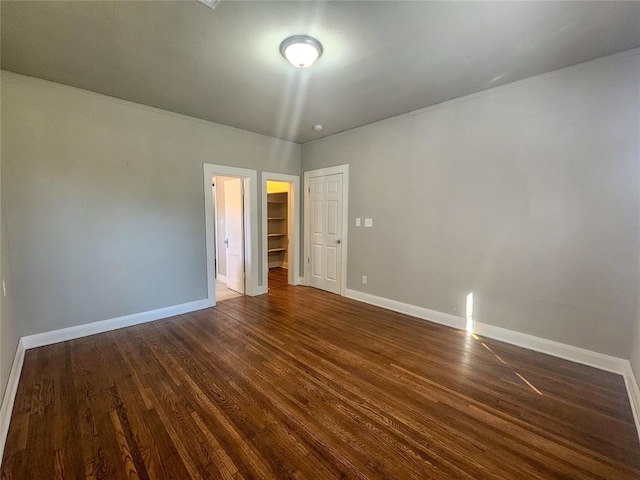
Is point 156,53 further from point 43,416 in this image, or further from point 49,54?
point 43,416

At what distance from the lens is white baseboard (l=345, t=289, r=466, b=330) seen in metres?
3.41

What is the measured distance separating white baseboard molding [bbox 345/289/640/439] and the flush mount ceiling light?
325 cm

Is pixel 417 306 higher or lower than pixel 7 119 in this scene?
lower

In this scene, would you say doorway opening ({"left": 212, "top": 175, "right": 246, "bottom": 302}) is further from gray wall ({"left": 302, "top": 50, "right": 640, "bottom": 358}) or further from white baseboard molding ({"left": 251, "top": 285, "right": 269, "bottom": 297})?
gray wall ({"left": 302, "top": 50, "right": 640, "bottom": 358})

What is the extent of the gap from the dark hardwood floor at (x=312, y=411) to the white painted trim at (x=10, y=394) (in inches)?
2.0

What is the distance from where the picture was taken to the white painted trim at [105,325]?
2.87m

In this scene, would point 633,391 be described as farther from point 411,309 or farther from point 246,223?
point 246,223

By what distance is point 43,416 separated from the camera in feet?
6.17

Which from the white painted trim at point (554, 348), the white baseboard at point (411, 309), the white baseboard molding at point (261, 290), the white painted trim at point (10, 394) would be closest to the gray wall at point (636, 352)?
the white painted trim at point (554, 348)

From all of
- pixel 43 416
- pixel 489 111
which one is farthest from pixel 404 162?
pixel 43 416

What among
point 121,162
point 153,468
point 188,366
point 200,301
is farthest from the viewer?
point 200,301

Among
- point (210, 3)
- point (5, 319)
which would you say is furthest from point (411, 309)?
point (5, 319)

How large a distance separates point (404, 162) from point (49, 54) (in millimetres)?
3893

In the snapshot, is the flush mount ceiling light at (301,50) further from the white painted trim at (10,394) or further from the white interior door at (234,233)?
the white painted trim at (10,394)
